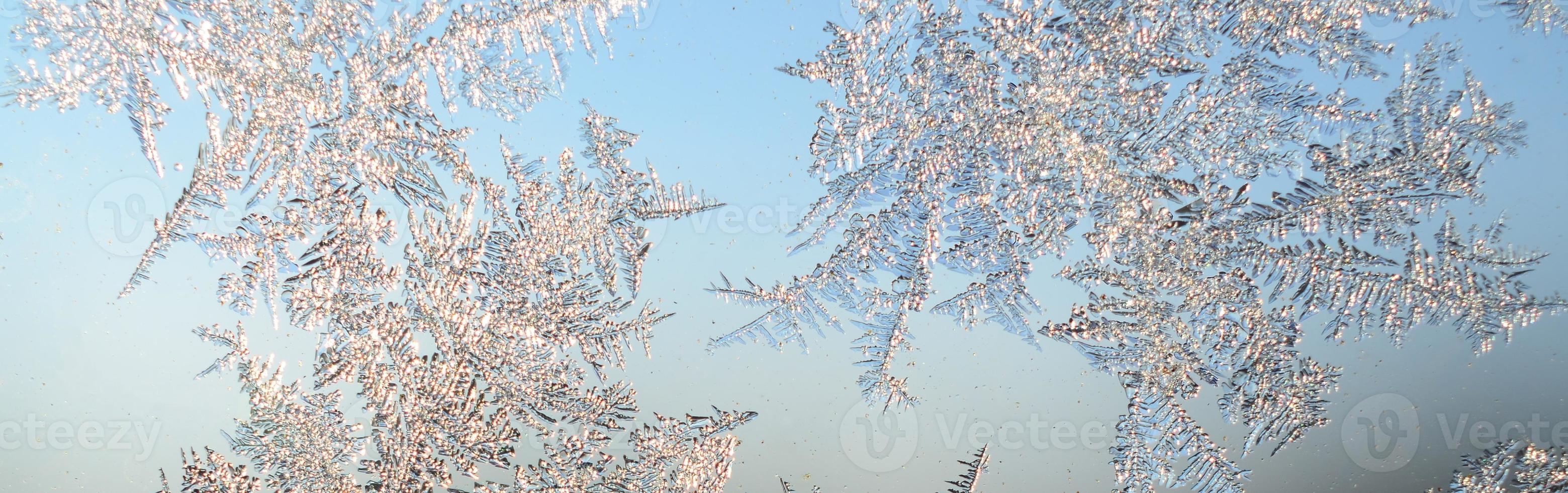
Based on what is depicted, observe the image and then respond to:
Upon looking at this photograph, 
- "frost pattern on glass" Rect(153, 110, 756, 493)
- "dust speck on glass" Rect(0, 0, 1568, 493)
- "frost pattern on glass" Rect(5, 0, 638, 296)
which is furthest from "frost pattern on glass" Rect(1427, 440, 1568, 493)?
"frost pattern on glass" Rect(5, 0, 638, 296)

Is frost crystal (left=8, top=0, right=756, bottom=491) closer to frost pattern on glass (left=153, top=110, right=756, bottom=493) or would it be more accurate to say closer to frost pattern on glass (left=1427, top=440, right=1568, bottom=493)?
frost pattern on glass (left=153, top=110, right=756, bottom=493)

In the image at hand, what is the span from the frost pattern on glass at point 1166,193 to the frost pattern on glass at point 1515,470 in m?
0.19

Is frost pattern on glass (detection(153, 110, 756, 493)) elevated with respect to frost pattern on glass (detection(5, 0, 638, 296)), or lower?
lower

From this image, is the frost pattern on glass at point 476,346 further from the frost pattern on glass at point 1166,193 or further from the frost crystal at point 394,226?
the frost pattern on glass at point 1166,193

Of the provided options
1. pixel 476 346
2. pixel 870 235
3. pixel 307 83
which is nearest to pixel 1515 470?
pixel 870 235

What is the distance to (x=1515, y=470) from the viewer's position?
0.98m

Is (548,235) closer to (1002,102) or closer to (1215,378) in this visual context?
(1002,102)

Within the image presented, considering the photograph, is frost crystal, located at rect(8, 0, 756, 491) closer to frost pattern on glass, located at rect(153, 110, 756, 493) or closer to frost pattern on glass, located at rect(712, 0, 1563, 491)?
frost pattern on glass, located at rect(153, 110, 756, 493)

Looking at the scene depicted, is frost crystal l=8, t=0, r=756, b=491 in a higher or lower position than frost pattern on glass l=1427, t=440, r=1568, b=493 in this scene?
higher

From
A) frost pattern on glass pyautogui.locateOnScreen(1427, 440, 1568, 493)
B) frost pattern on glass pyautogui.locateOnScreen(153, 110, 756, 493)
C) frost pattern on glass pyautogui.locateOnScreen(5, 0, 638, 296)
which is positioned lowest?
frost pattern on glass pyautogui.locateOnScreen(1427, 440, 1568, 493)

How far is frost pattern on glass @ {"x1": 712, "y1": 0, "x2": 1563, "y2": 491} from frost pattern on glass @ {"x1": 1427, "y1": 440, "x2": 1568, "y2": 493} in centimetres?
19

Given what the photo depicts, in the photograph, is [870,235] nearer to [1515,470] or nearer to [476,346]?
[476,346]

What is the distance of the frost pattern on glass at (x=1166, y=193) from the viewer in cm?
88

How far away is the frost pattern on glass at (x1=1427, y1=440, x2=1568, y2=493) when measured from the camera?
0.97m
